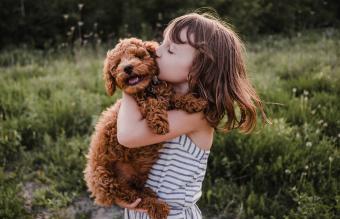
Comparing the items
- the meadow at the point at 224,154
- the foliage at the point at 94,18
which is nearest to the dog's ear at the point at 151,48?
the meadow at the point at 224,154

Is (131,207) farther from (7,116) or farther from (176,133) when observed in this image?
(7,116)

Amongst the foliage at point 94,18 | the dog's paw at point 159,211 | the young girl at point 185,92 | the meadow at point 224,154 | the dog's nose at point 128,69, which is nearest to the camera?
the dog's nose at point 128,69

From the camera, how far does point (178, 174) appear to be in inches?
93.4

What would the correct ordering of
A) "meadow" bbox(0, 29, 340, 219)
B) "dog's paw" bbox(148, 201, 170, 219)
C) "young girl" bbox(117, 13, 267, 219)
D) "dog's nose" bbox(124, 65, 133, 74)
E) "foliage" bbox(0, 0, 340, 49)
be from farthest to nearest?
"foliage" bbox(0, 0, 340, 49) < "meadow" bbox(0, 29, 340, 219) < "dog's paw" bbox(148, 201, 170, 219) < "young girl" bbox(117, 13, 267, 219) < "dog's nose" bbox(124, 65, 133, 74)

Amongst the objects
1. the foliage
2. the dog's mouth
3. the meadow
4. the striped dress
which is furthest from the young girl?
the foliage

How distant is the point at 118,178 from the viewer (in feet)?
7.83

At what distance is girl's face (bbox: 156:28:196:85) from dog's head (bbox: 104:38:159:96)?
0.13 ft

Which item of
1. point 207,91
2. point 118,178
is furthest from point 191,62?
point 118,178

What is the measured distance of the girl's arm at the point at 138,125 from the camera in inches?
86.0

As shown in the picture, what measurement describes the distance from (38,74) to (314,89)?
11.7 feet

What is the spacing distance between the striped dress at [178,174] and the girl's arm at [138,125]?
13cm

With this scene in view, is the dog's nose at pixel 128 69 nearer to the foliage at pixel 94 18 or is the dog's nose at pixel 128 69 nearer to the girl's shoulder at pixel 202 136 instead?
the girl's shoulder at pixel 202 136

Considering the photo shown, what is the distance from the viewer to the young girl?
7.18 ft

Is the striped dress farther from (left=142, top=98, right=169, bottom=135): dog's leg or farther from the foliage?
the foliage
